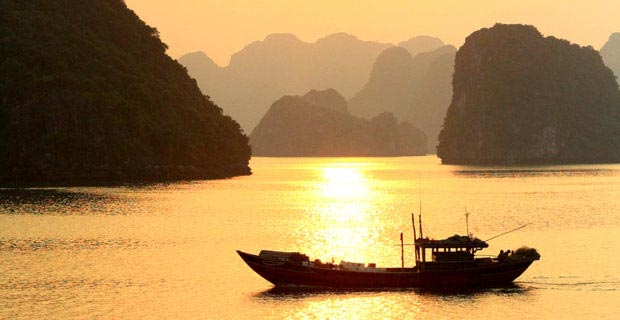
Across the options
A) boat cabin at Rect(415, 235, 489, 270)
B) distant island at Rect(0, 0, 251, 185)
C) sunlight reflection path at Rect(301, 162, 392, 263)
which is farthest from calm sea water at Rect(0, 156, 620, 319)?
distant island at Rect(0, 0, 251, 185)

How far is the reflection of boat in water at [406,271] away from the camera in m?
52.6

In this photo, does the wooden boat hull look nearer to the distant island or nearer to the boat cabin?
the boat cabin

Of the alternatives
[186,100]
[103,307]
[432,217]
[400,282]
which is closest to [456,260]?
[400,282]

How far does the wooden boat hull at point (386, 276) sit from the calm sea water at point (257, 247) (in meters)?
0.87

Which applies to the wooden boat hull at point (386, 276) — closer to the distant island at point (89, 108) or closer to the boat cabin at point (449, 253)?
the boat cabin at point (449, 253)

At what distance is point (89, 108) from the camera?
166750 millimetres

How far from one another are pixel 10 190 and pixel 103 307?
90.4m

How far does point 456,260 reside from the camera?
175ft

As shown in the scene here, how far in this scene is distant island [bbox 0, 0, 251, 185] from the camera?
158500 mm

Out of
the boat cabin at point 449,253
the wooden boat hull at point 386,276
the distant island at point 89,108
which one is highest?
the distant island at point 89,108

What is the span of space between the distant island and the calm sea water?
22.2 metres

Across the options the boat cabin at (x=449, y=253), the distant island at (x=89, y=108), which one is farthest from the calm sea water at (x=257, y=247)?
the distant island at (x=89, y=108)

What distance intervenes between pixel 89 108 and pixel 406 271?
126268mm

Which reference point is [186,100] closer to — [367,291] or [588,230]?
[588,230]
